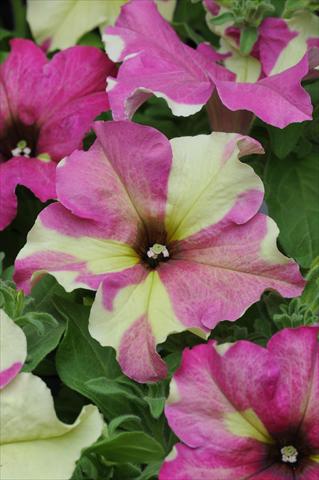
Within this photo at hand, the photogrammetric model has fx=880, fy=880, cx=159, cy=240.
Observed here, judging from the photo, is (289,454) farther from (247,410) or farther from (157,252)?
(157,252)

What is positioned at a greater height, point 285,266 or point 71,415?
point 285,266

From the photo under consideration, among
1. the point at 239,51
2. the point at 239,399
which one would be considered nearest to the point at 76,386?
the point at 239,399

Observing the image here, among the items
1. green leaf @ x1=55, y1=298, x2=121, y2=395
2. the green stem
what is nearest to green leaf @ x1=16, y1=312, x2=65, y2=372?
green leaf @ x1=55, y1=298, x2=121, y2=395

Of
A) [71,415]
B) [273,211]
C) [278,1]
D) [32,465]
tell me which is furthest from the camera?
[278,1]

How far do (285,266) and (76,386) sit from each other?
224 mm

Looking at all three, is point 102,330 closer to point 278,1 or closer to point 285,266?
point 285,266

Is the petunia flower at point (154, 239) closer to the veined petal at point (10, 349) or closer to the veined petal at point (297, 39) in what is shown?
the veined petal at point (10, 349)

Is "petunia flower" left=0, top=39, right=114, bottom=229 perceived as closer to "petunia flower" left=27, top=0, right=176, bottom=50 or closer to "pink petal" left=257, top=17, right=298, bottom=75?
"petunia flower" left=27, top=0, right=176, bottom=50

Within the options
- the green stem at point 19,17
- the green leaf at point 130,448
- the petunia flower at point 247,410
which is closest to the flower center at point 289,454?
the petunia flower at point 247,410

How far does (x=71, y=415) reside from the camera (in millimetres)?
910

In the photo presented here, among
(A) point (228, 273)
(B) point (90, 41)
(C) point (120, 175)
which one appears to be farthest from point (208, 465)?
(B) point (90, 41)

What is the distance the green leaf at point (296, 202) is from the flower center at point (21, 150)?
288 mm

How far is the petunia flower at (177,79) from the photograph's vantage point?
90 cm

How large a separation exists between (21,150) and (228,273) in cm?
36
